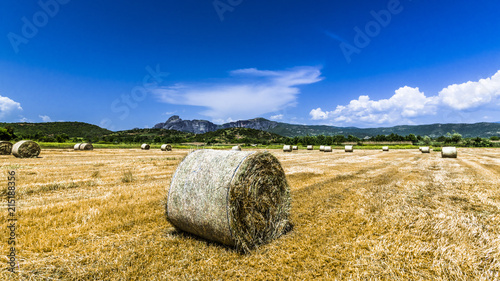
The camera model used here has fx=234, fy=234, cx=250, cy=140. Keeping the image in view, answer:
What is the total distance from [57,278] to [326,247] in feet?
15.4

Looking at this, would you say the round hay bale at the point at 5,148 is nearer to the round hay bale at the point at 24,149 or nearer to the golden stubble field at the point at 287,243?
the round hay bale at the point at 24,149

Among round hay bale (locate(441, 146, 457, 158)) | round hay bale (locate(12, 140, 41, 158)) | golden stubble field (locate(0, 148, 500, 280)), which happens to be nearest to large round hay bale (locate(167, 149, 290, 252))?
golden stubble field (locate(0, 148, 500, 280))

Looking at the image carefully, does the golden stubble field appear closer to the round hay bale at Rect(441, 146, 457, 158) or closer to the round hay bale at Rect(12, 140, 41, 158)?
the round hay bale at Rect(12, 140, 41, 158)

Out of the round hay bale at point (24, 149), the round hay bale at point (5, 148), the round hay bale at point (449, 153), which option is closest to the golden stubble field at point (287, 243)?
the round hay bale at point (24, 149)

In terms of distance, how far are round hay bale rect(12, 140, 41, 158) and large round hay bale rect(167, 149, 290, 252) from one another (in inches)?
1061

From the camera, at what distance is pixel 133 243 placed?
191 inches

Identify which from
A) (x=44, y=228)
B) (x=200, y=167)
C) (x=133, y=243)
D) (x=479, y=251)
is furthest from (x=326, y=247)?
(x=44, y=228)

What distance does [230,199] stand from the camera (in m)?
4.62

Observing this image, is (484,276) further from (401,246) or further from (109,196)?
(109,196)

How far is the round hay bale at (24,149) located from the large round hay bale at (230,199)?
27.0 meters

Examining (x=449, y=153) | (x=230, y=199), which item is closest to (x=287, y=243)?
(x=230, y=199)

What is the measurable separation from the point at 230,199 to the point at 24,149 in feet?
94.7

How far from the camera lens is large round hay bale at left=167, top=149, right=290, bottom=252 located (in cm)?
469

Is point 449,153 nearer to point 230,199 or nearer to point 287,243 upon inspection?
point 287,243
